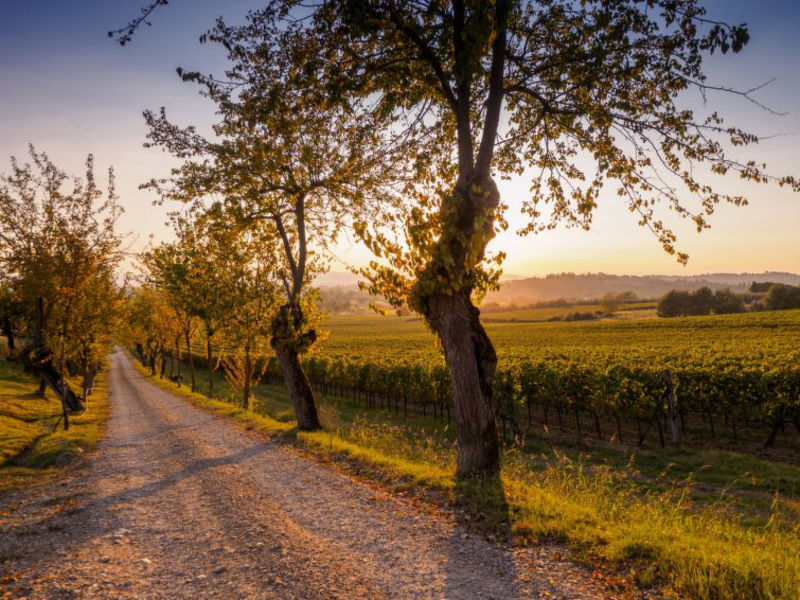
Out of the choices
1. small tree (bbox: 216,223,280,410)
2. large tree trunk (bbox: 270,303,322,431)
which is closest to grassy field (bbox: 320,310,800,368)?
small tree (bbox: 216,223,280,410)

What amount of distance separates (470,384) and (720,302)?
109 meters

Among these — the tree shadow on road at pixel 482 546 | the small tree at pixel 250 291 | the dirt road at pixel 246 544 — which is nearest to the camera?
the tree shadow on road at pixel 482 546

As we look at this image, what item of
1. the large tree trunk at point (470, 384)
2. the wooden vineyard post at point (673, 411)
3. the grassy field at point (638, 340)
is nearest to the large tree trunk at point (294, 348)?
the large tree trunk at point (470, 384)

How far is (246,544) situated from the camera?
19.5ft

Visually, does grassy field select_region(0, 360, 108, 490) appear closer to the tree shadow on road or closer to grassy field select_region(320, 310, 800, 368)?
the tree shadow on road

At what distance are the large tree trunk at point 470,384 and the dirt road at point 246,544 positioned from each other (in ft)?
5.88

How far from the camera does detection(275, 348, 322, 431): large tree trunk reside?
1427 cm

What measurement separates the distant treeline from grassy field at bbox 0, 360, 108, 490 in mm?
104653

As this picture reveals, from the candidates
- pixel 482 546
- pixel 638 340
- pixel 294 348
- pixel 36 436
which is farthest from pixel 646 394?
→ pixel 638 340

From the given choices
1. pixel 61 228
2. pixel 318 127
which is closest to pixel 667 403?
pixel 318 127

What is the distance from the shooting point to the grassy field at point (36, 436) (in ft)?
36.3

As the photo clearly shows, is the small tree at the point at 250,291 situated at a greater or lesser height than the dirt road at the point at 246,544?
greater

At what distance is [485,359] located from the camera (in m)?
8.35

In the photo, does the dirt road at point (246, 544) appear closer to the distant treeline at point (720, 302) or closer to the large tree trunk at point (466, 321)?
the large tree trunk at point (466, 321)
